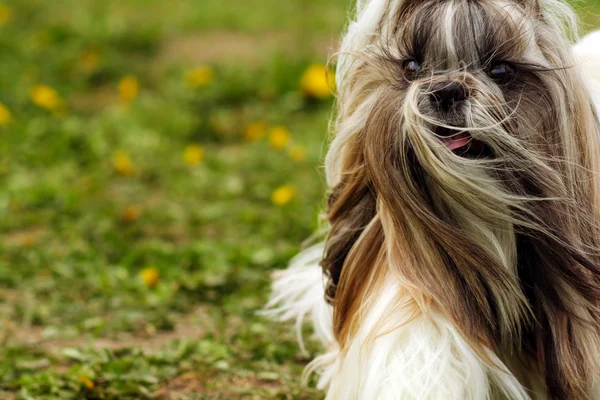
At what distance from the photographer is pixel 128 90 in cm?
643

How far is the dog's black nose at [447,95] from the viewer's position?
7.98ft

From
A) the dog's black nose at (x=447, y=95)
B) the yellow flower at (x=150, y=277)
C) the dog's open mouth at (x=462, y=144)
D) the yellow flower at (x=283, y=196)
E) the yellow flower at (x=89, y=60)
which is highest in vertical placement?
the dog's black nose at (x=447, y=95)

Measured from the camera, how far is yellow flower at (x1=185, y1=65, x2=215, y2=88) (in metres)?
6.41

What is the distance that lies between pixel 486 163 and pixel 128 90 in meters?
4.34

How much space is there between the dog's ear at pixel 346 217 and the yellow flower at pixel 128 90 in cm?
370

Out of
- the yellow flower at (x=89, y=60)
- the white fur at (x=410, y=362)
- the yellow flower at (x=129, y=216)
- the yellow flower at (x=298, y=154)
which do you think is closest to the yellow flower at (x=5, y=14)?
the yellow flower at (x=89, y=60)

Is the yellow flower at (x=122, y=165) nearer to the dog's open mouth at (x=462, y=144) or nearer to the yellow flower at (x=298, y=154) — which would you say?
the yellow flower at (x=298, y=154)

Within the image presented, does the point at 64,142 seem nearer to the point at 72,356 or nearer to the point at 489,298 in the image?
the point at 72,356

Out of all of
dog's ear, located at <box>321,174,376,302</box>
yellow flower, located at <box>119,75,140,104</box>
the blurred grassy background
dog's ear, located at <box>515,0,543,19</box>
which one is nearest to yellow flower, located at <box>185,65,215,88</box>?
the blurred grassy background

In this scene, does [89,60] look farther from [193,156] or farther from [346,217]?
[346,217]

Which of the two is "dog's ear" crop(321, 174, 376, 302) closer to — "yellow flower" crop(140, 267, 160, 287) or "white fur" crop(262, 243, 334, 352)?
"white fur" crop(262, 243, 334, 352)

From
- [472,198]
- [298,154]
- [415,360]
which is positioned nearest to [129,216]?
[298,154]

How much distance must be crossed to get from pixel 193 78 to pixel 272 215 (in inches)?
73.4

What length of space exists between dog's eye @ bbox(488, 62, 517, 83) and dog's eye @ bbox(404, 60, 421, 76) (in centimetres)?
19
